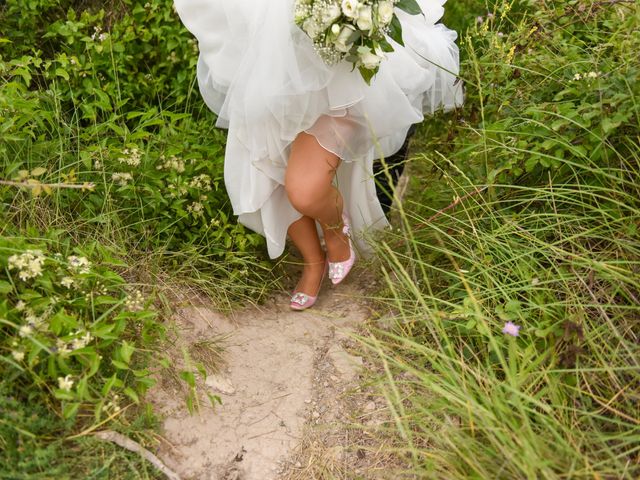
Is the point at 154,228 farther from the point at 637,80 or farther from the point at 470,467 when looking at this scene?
the point at 637,80

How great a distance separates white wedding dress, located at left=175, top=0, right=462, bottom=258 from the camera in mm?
2377

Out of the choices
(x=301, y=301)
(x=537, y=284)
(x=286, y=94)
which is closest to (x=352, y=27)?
(x=286, y=94)

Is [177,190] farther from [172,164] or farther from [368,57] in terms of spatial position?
[368,57]

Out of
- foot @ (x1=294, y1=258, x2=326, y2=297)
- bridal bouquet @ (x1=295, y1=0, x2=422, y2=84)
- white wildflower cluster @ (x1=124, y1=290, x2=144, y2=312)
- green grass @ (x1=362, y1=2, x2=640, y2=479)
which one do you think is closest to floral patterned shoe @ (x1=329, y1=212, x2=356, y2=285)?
foot @ (x1=294, y1=258, x2=326, y2=297)

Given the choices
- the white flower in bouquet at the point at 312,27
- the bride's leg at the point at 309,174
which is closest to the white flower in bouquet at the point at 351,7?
the white flower in bouquet at the point at 312,27

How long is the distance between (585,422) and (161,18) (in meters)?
2.69

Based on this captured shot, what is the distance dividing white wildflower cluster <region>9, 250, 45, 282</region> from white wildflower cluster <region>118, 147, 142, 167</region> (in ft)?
2.42

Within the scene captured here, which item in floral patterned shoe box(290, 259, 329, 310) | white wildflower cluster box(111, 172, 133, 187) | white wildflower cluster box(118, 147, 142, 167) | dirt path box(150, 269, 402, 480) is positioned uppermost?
white wildflower cluster box(118, 147, 142, 167)

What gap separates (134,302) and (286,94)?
915 millimetres

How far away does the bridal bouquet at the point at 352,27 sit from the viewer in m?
2.10

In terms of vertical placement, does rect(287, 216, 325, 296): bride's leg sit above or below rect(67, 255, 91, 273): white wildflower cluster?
below

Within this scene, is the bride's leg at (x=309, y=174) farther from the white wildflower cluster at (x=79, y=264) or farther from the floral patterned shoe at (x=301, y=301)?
the white wildflower cluster at (x=79, y=264)

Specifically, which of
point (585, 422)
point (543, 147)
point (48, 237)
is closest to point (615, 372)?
point (585, 422)

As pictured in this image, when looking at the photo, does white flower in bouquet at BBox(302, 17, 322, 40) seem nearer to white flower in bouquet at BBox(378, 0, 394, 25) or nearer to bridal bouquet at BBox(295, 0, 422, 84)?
bridal bouquet at BBox(295, 0, 422, 84)
